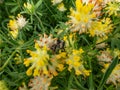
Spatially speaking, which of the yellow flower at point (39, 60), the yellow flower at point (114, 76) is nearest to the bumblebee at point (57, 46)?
the yellow flower at point (39, 60)

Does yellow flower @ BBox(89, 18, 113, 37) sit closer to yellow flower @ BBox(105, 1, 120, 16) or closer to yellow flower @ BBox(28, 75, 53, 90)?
yellow flower @ BBox(105, 1, 120, 16)

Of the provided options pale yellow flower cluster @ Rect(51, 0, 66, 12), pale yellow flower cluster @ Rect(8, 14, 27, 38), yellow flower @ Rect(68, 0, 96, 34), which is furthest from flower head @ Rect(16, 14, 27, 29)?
yellow flower @ Rect(68, 0, 96, 34)

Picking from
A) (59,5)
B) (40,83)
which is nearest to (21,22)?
(59,5)

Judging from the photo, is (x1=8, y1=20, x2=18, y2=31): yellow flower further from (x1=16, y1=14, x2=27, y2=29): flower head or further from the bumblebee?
the bumblebee

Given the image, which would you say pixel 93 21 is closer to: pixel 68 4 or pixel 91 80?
pixel 91 80

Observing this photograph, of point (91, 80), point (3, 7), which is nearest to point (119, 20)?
point (91, 80)

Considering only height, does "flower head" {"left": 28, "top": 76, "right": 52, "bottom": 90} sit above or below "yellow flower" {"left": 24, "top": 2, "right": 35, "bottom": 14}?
below

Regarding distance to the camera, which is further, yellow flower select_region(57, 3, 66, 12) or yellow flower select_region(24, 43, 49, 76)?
yellow flower select_region(57, 3, 66, 12)

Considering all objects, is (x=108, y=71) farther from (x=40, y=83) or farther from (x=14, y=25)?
(x=14, y=25)

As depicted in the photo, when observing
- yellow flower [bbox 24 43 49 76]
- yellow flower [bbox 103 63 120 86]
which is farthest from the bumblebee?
yellow flower [bbox 103 63 120 86]

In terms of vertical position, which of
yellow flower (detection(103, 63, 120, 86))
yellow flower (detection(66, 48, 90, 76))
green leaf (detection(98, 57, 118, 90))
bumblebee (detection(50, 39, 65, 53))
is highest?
bumblebee (detection(50, 39, 65, 53))
